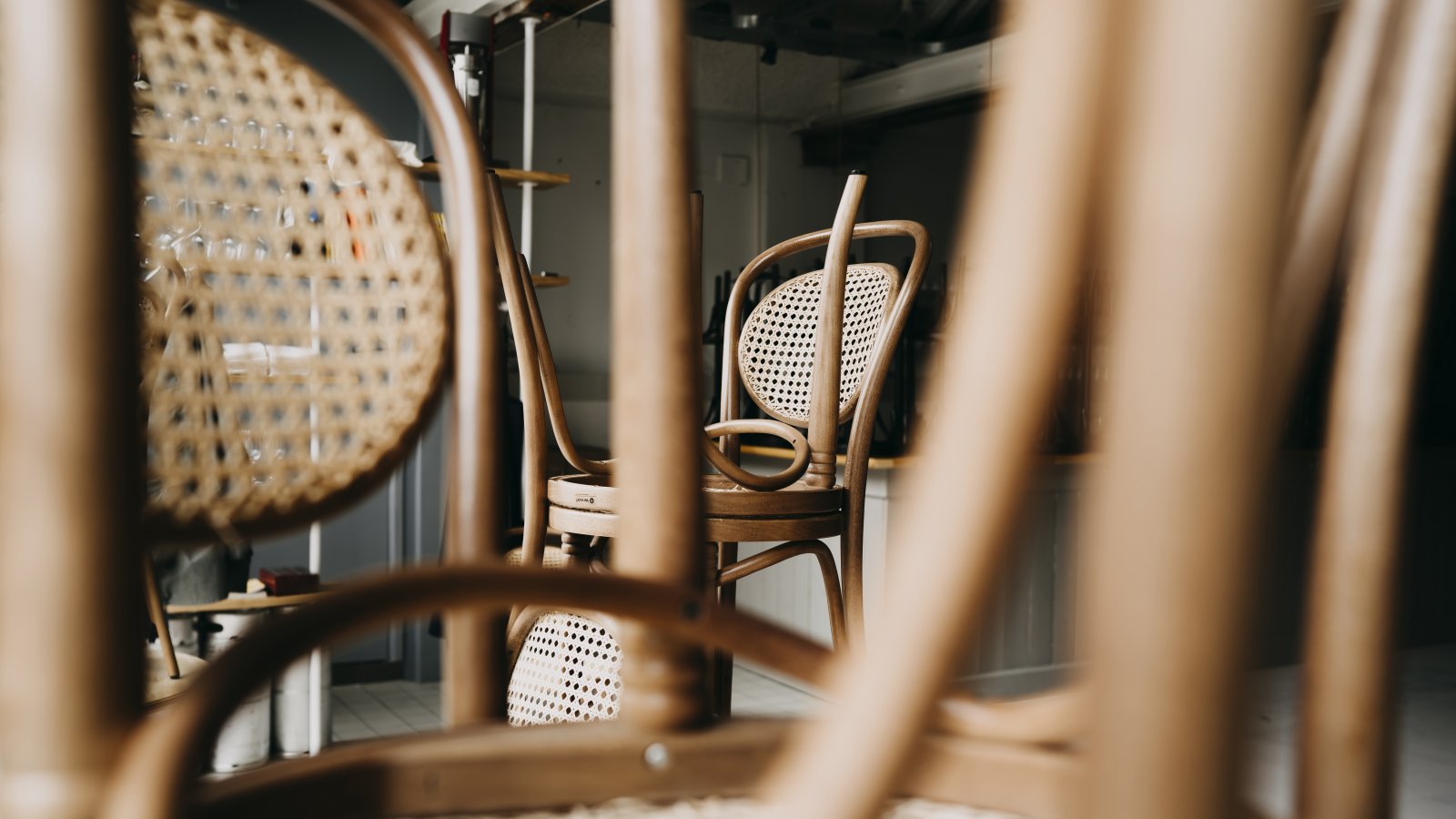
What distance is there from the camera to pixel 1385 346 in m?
0.43

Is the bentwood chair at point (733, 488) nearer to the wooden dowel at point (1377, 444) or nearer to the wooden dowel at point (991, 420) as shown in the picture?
the wooden dowel at point (1377, 444)

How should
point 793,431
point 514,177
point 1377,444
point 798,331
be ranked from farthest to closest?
point 514,177 < point 798,331 < point 793,431 < point 1377,444

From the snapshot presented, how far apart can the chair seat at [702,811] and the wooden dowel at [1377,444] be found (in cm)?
13

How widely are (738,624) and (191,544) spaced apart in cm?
26

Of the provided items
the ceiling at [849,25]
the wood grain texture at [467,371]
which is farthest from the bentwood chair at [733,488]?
the ceiling at [849,25]

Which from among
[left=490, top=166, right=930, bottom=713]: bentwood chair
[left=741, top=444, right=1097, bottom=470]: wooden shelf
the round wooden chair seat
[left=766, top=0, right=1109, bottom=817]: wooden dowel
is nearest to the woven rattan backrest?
[left=766, top=0, right=1109, bottom=817]: wooden dowel

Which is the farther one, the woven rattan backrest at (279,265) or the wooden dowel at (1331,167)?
the woven rattan backrest at (279,265)

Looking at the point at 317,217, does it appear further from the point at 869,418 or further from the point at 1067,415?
the point at 1067,415

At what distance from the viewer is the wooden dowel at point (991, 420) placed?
11.5 inches

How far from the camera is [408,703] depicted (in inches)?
146

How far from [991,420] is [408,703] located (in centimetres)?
366

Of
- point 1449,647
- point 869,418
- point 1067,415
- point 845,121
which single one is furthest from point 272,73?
point 845,121

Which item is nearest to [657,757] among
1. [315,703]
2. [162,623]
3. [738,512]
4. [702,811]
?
[702,811]

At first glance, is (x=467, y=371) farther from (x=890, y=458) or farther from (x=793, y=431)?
(x=890, y=458)
